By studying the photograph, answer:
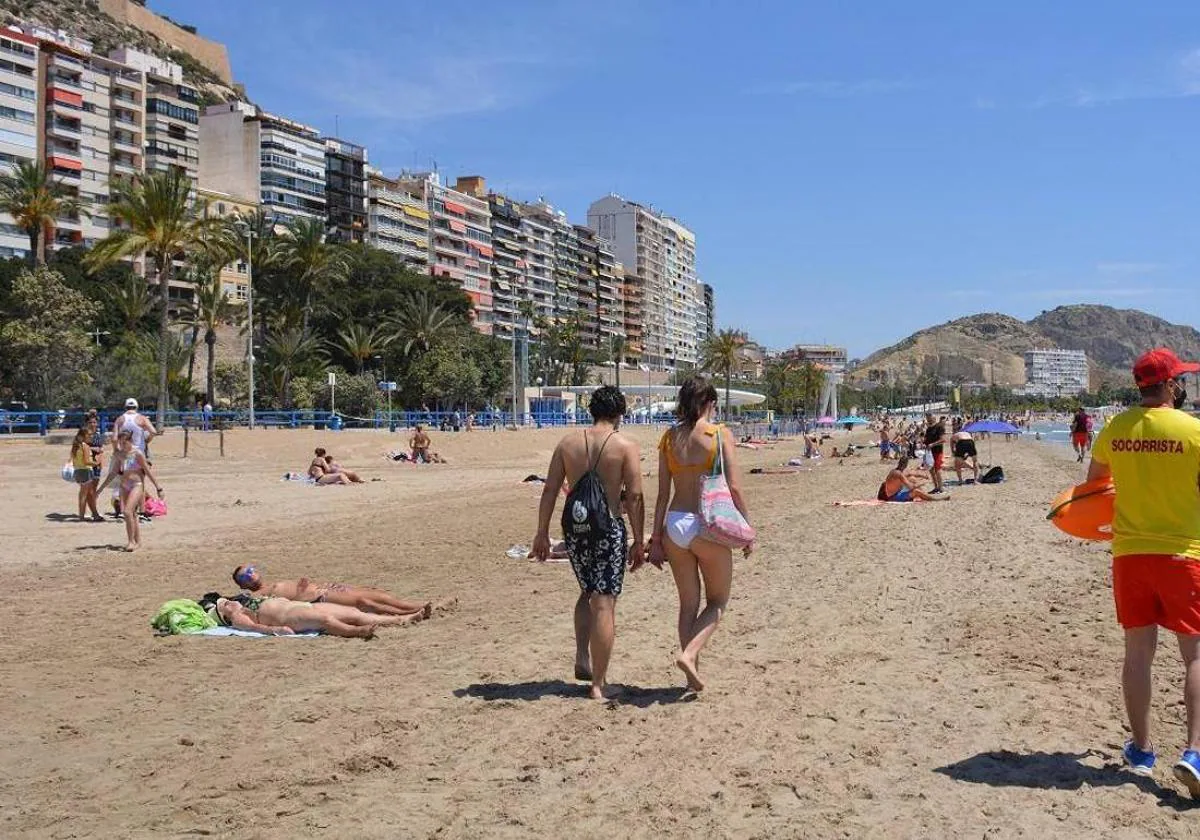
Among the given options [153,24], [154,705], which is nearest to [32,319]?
[154,705]

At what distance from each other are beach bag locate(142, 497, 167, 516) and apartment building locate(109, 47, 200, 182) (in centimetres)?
7583

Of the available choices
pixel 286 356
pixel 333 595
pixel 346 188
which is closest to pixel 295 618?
pixel 333 595

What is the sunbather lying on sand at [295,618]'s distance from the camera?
7309mm

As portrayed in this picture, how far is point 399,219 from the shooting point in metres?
107

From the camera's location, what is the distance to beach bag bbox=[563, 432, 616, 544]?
5.20 metres

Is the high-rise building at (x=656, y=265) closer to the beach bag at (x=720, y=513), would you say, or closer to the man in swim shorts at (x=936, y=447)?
the man in swim shorts at (x=936, y=447)

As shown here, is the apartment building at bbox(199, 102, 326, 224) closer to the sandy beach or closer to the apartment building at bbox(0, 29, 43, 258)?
the apartment building at bbox(0, 29, 43, 258)

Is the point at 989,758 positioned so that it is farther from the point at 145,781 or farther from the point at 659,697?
the point at 145,781

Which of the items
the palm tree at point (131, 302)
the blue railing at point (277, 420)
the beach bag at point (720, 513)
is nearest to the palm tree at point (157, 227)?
the blue railing at point (277, 420)

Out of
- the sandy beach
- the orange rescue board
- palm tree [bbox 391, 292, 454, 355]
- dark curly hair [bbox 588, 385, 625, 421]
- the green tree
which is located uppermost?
palm tree [bbox 391, 292, 454, 355]

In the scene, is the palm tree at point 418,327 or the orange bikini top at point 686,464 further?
the palm tree at point 418,327

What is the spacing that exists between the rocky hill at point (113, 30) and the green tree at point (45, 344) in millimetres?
59630

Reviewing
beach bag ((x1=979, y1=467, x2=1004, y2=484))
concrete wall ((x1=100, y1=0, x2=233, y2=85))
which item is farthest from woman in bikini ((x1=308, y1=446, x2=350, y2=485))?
concrete wall ((x1=100, y1=0, x2=233, y2=85))

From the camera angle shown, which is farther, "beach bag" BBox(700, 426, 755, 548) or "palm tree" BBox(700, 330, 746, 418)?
"palm tree" BBox(700, 330, 746, 418)
